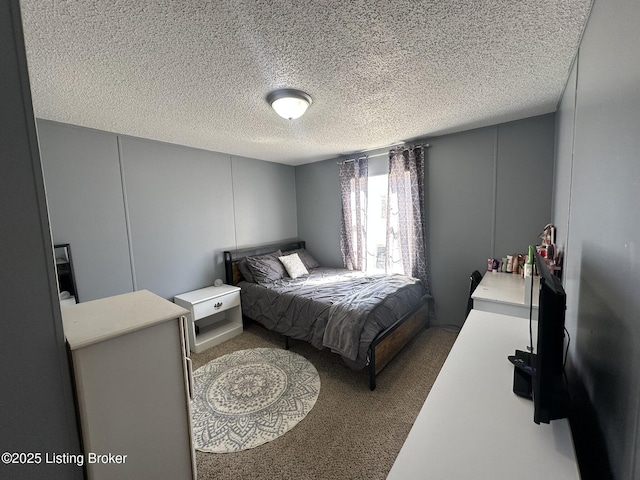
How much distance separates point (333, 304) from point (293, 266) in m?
1.33

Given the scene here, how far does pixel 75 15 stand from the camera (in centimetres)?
110

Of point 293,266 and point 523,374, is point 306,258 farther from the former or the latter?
point 523,374

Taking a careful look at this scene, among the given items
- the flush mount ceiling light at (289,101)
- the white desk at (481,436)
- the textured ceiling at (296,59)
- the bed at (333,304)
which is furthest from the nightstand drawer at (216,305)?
the white desk at (481,436)

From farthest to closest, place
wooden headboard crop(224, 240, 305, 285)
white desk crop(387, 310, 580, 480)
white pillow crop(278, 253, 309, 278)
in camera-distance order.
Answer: white pillow crop(278, 253, 309, 278) < wooden headboard crop(224, 240, 305, 285) < white desk crop(387, 310, 580, 480)

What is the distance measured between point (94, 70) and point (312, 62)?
131 cm

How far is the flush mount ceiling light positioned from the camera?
1.79 metres

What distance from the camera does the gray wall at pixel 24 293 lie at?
75cm

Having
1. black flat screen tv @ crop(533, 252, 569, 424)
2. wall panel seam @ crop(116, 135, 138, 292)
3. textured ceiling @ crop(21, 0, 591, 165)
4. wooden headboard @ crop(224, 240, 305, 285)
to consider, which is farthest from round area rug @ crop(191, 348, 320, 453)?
textured ceiling @ crop(21, 0, 591, 165)

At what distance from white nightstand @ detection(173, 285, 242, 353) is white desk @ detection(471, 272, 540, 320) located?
2630mm

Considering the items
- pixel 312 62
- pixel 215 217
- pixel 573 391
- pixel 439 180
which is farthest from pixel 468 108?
pixel 215 217

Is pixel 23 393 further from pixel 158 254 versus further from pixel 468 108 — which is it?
pixel 468 108

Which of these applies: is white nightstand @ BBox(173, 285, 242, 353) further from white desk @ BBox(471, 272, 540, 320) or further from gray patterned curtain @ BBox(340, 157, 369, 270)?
white desk @ BBox(471, 272, 540, 320)

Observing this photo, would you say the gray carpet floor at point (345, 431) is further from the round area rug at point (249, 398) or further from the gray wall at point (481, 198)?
the gray wall at point (481, 198)

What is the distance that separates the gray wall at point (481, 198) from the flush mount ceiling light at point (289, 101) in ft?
6.38
